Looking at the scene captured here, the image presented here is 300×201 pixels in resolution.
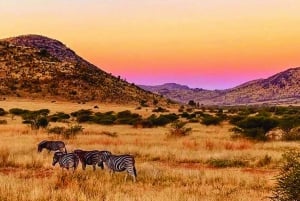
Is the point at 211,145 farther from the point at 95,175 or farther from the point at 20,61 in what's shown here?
the point at 20,61

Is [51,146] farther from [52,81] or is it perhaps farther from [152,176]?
[52,81]

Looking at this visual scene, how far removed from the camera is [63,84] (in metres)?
102

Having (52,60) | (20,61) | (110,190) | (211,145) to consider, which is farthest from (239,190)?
(52,60)

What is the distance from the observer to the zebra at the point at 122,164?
1492 centimetres

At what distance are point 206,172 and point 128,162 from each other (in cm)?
306

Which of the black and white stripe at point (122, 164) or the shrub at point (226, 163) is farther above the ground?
the black and white stripe at point (122, 164)

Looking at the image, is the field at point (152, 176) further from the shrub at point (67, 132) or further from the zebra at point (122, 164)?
the shrub at point (67, 132)

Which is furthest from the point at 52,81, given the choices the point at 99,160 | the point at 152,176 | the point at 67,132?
the point at 152,176

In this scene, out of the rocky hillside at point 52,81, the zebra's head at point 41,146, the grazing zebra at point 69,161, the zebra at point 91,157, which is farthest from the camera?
the rocky hillside at point 52,81

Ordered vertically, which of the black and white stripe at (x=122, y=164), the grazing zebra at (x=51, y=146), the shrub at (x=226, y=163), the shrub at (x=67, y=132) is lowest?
the shrub at (x=226, y=163)

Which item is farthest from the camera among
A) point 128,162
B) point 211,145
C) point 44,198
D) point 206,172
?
point 211,145

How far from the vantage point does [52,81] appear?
102688mm

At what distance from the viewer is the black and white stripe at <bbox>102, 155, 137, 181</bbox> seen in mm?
14922

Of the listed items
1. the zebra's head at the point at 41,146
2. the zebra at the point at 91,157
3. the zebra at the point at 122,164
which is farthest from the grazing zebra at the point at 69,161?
the zebra's head at the point at 41,146
